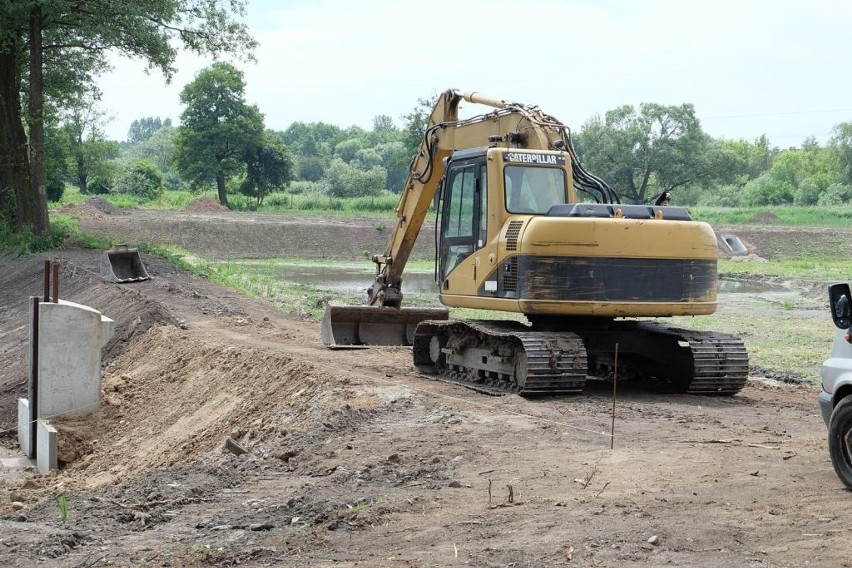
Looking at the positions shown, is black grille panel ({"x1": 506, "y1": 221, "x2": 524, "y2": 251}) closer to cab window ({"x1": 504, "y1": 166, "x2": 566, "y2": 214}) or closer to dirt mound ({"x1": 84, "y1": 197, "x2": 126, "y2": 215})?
cab window ({"x1": 504, "y1": 166, "x2": 566, "y2": 214})

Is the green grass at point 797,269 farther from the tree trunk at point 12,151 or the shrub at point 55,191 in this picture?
the shrub at point 55,191

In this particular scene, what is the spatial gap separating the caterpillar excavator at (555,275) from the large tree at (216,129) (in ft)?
223

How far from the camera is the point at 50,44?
105 feet

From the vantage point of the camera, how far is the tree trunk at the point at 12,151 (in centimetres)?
3152

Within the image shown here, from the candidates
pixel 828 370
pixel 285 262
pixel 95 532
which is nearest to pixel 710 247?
pixel 828 370

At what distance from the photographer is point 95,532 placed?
818 centimetres

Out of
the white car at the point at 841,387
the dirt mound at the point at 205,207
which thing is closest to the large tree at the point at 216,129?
the dirt mound at the point at 205,207

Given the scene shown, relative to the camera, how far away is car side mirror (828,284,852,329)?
7.55 meters

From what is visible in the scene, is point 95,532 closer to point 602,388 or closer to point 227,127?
point 602,388

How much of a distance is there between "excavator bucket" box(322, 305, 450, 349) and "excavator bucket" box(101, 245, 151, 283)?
9.60m

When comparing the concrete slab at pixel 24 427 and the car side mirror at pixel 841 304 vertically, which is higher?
the car side mirror at pixel 841 304

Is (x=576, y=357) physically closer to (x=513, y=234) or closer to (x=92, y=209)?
(x=513, y=234)

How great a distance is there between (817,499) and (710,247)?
→ 19.3 feet

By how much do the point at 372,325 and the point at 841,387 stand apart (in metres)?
10.1
